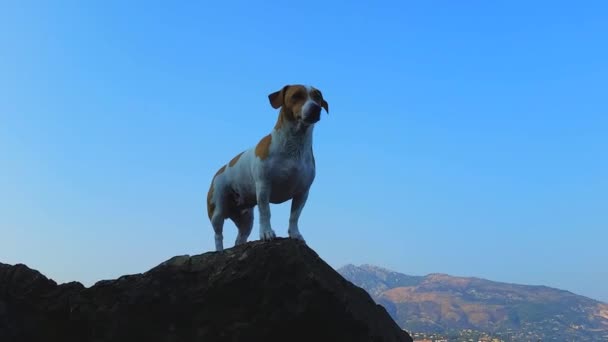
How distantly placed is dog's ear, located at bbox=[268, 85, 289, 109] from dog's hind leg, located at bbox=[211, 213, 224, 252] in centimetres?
251

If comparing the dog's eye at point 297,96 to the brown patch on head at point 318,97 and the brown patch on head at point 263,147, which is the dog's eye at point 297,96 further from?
the brown patch on head at point 263,147

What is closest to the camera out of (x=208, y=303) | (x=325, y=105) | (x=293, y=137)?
(x=208, y=303)

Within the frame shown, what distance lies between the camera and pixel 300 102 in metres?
9.04

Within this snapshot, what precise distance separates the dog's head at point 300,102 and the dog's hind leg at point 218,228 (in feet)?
8.33

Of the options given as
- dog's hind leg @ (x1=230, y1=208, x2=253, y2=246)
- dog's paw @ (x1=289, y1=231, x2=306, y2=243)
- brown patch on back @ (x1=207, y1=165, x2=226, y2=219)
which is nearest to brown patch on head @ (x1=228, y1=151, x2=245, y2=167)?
brown patch on back @ (x1=207, y1=165, x2=226, y2=219)

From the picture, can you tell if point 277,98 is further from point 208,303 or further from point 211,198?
point 208,303

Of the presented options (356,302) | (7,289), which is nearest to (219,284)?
(356,302)

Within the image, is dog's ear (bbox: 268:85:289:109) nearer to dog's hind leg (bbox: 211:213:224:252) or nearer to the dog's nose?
the dog's nose

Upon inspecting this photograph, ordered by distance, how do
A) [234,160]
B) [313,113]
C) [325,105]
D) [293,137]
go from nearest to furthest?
[313,113], [293,137], [325,105], [234,160]

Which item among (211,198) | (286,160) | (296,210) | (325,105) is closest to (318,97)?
(325,105)

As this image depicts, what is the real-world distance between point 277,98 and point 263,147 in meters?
0.81

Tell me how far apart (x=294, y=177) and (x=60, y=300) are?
407 cm

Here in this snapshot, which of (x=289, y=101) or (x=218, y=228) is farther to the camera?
(x=218, y=228)

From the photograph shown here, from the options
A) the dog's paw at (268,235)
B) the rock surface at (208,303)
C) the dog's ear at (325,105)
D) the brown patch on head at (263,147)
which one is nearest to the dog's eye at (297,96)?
the dog's ear at (325,105)
